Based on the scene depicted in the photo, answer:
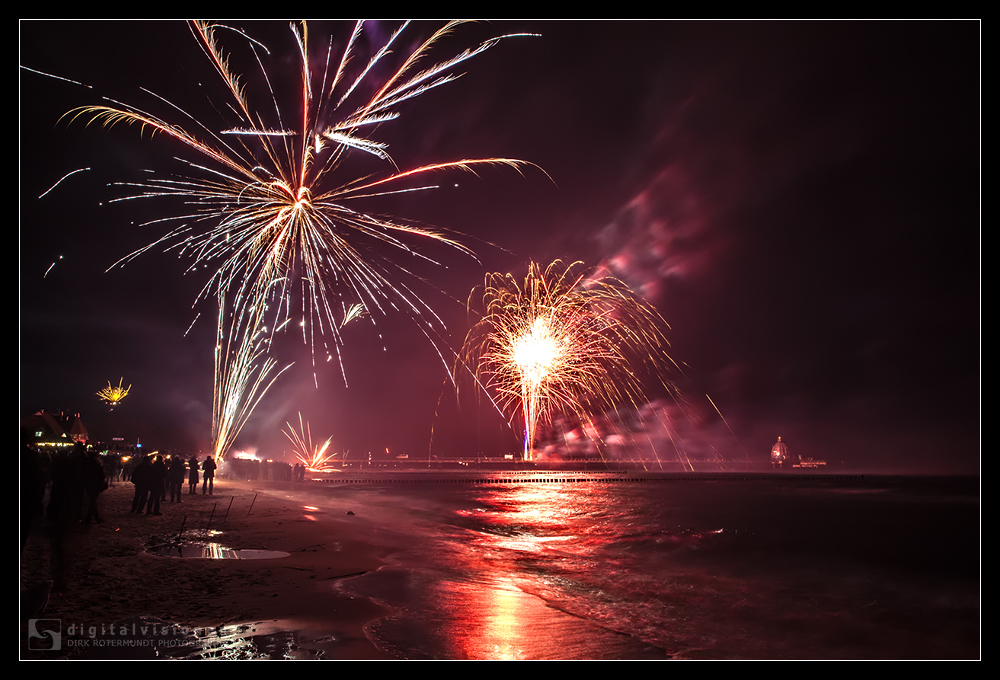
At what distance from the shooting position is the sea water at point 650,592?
977cm

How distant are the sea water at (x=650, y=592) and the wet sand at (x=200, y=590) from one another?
0.79 metres

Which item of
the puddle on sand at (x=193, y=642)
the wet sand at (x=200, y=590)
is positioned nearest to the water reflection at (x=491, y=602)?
the wet sand at (x=200, y=590)

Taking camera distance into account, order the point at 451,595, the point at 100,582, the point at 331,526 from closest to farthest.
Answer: the point at 100,582 < the point at 451,595 < the point at 331,526

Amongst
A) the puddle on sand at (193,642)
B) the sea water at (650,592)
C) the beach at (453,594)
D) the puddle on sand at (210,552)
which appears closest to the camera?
the puddle on sand at (193,642)

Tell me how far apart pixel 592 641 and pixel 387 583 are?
4570 millimetres

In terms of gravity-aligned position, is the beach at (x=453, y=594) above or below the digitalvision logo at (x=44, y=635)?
below

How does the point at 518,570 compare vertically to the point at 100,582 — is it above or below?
below

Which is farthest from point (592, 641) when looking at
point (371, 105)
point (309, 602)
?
point (371, 105)

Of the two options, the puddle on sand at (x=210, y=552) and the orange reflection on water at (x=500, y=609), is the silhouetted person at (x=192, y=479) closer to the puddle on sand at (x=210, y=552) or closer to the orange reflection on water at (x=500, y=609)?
the orange reflection on water at (x=500, y=609)

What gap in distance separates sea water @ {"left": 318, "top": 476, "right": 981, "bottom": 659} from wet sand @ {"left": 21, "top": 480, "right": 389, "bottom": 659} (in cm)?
79

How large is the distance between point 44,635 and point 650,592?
47.3 feet

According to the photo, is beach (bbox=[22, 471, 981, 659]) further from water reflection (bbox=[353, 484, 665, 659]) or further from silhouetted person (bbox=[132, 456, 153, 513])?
silhouetted person (bbox=[132, 456, 153, 513])
